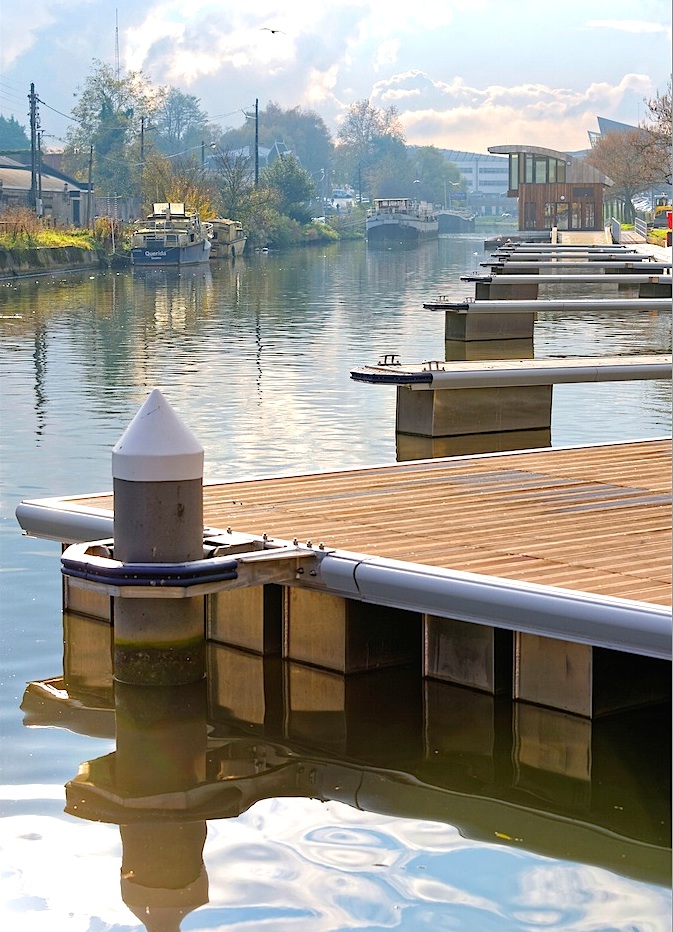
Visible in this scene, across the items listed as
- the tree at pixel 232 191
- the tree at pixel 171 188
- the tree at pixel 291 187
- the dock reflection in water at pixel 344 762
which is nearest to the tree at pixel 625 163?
the tree at pixel 291 187

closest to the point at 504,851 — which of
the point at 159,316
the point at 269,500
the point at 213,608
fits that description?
the point at 213,608

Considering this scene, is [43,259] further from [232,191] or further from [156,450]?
[156,450]

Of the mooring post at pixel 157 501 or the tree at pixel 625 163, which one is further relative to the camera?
the tree at pixel 625 163

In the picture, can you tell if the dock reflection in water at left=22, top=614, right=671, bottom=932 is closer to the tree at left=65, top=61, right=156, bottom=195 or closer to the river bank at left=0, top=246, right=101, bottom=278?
the river bank at left=0, top=246, right=101, bottom=278

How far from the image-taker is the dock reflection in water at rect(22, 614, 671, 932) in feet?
18.4

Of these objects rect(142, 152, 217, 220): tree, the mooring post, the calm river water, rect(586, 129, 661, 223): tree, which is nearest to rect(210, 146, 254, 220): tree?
rect(142, 152, 217, 220): tree

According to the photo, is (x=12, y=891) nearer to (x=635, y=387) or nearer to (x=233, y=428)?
(x=233, y=428)

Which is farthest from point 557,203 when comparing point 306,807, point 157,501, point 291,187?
point 306,807

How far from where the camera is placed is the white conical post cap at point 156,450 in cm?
648

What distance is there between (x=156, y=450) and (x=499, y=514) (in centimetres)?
239

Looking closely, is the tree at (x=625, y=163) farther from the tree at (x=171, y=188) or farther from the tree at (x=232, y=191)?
the tree at (x=171, y=188)

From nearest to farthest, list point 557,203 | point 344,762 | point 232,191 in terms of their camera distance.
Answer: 1. point 344,762
2. point 557,203
3. point 232,191

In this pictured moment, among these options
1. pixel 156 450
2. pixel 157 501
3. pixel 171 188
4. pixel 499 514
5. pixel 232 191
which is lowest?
pixel 499 514

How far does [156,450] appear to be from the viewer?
6473 mm
